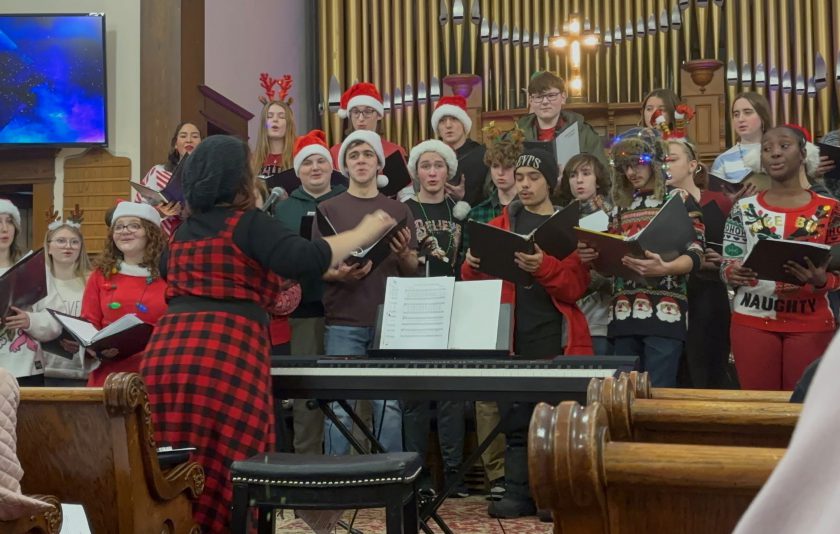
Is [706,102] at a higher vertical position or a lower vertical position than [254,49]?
lower

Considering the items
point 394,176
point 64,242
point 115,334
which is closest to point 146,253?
point 64,242

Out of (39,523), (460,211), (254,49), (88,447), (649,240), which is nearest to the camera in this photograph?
(39,523)

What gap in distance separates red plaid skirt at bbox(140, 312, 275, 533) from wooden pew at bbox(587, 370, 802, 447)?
1.44 meters

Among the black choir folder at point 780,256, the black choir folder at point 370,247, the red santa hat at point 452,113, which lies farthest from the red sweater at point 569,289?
the red santa hat at point 452,113

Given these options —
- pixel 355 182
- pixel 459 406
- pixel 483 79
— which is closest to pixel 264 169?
pixel 355 182

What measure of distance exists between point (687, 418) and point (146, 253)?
2.95 m

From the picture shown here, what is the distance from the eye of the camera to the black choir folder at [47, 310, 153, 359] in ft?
10.5

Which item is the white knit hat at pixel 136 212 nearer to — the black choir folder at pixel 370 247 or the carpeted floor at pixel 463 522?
the black choir folder at pixel 370 247

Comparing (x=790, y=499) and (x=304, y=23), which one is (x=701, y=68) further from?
(x=790, y=499)

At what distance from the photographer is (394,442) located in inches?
151

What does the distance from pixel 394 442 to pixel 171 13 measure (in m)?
3.60

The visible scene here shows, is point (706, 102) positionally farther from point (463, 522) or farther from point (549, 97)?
point (463, 522)

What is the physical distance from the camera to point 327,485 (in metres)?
2.31

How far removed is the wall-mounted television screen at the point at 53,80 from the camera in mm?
6172
